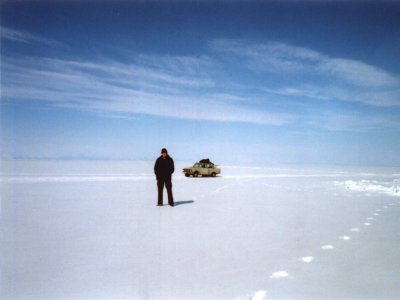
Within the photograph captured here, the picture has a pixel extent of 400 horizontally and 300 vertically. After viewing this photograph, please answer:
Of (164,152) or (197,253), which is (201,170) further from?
(197,253)

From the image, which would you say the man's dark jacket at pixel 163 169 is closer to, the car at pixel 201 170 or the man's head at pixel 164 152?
the man's head at pixel 164 152

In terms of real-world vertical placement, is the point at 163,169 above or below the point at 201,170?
above

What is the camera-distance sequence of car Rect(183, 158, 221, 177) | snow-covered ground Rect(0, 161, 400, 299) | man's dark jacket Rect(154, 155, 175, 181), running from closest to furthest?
snow-covered ground Rect(0, 161, 400, 299) → man's dark jacket Rect(154, 155, 175, 181) → car Rect(183, 158, 221, 177)

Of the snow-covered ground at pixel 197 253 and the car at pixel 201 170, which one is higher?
the car at pixel 201 170

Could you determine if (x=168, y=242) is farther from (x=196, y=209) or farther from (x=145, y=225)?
(x=196, y=209)

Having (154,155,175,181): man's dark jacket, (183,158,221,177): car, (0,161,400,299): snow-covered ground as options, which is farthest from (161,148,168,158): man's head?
(183,158,221,177): car

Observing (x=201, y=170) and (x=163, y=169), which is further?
(x=201, y=170)

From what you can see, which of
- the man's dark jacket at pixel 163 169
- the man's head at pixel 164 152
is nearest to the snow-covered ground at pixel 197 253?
the man's dark jacket at pixel 163 169

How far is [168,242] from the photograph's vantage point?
6949 mm

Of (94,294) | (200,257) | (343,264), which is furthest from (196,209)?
(94,294)

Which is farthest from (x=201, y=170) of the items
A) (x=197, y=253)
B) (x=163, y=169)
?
(x=197, y=253)

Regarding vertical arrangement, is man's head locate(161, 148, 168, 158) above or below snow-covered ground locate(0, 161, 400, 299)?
above

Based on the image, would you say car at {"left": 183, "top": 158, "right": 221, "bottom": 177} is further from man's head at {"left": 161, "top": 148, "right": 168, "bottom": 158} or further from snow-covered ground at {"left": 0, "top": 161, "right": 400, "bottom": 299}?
snow-covered ground at {"left": 0, "top": 161, "right": 400, "bottom": 299}

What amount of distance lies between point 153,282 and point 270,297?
158 centimetres
